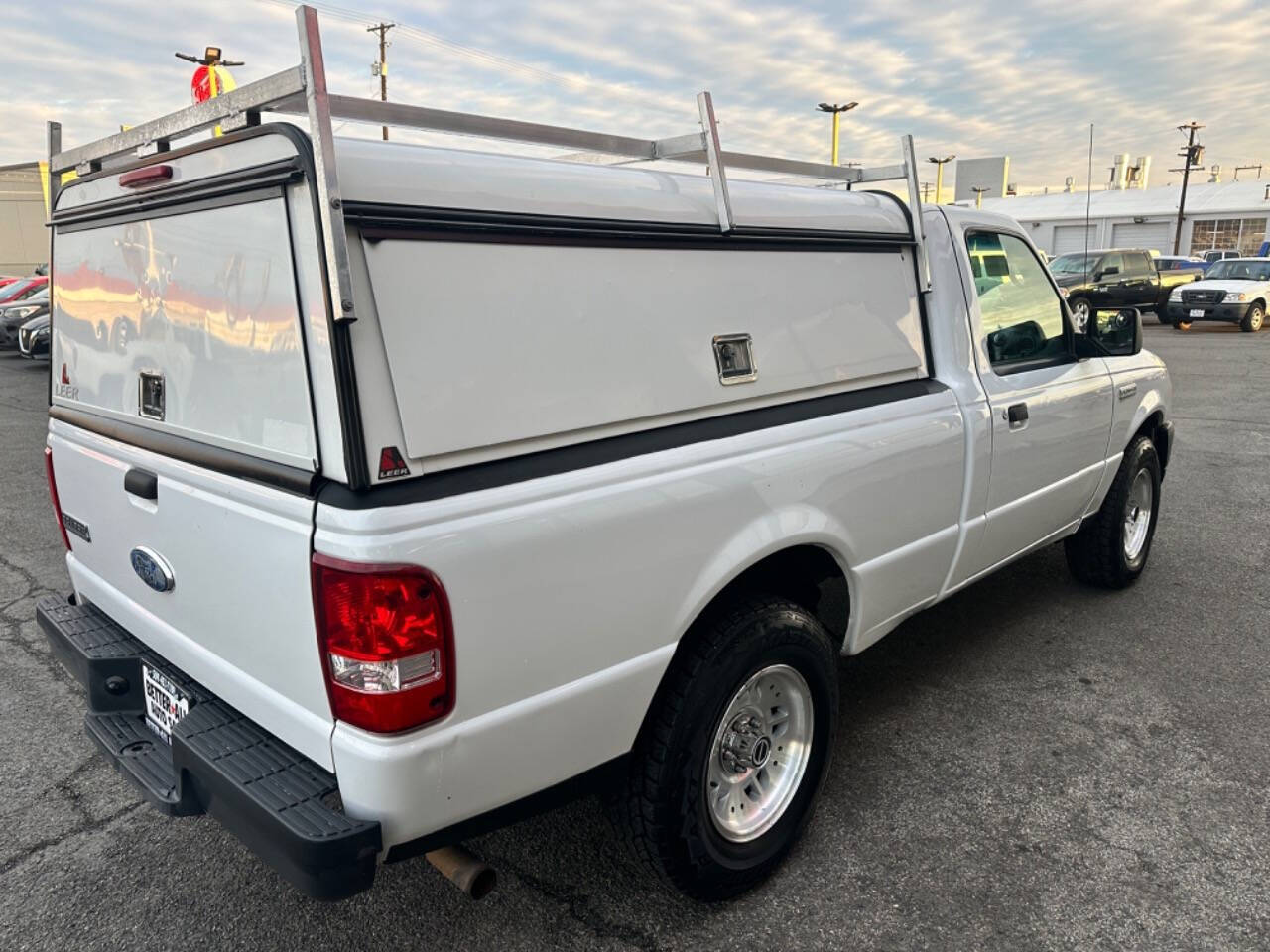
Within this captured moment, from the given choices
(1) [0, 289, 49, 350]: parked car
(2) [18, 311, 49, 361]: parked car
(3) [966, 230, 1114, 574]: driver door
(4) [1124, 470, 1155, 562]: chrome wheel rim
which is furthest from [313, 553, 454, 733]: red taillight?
(1) [0, 289, 49, 350]: parked car

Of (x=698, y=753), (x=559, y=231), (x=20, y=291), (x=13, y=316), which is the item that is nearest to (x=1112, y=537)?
(x=698, y=753)

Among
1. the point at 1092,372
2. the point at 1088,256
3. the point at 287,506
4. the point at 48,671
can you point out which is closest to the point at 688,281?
the point at 287,506

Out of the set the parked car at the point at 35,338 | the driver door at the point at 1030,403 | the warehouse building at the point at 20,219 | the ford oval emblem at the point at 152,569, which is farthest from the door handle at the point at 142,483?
the warehouse building at the point at 20,219

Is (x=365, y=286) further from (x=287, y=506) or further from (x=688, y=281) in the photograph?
(x=688, y=281)

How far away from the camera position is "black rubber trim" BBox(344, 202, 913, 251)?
5.98 ft

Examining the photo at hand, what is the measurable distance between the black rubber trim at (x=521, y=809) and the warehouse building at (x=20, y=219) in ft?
145

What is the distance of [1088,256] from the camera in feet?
73.2

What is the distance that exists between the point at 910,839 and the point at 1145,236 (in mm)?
54807

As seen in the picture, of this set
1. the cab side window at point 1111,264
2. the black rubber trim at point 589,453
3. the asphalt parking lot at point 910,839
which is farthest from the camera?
the cab side window at point 1111,264

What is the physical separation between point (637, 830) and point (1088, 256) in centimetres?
2375

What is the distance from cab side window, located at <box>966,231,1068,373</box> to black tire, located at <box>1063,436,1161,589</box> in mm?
1052

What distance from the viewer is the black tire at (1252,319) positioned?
20672 mm

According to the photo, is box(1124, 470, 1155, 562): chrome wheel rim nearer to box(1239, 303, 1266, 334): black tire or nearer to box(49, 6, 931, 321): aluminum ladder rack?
box(49, 6, 931, 321): aluminum ladder rack

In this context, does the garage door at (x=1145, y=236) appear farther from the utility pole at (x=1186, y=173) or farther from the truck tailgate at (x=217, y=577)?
the truck tailgate at (x=217, y=577)
